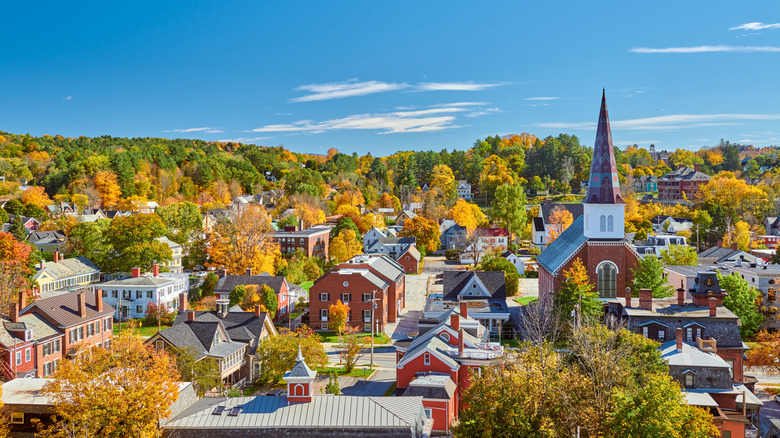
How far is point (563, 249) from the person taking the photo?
5500cm

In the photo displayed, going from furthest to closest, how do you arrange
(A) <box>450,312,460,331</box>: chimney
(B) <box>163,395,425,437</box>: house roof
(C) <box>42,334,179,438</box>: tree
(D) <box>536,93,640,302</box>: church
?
(D) <box>536,93,640,302</box>: church < (A) <box>450,312,460,331</box>: chimney < (B) <box>163,395,425,437</box>: house roof < (C) <box>42,334,179,438</box>: tree

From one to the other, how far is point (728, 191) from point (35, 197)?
121811 millimetres

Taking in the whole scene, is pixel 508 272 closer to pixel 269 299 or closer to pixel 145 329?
pixel 269 299

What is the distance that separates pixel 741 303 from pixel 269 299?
40227mm

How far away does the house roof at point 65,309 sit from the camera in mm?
43750

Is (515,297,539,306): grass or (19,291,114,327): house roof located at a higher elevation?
(19,291,114,327): house roof

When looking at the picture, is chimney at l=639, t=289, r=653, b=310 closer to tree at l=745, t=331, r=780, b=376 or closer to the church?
the church

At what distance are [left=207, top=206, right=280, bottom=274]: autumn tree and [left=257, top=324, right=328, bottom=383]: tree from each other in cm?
3025

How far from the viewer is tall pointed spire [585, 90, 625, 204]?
165ft

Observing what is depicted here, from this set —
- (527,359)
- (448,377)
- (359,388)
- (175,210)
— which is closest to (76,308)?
(359,388)

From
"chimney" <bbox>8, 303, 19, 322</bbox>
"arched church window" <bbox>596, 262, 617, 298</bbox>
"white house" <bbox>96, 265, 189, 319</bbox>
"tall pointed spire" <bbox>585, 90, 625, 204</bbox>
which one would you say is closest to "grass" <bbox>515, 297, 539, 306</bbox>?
"arched church window" <bbox>596, 262, 617, 298</bbox>

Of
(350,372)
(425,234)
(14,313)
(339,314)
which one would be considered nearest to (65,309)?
(14,313)

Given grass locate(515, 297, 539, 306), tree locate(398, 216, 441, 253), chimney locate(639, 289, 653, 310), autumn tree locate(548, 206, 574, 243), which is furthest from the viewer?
tree locate(398, 216, 441, 253)

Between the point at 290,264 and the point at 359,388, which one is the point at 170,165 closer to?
the point at 290,264
